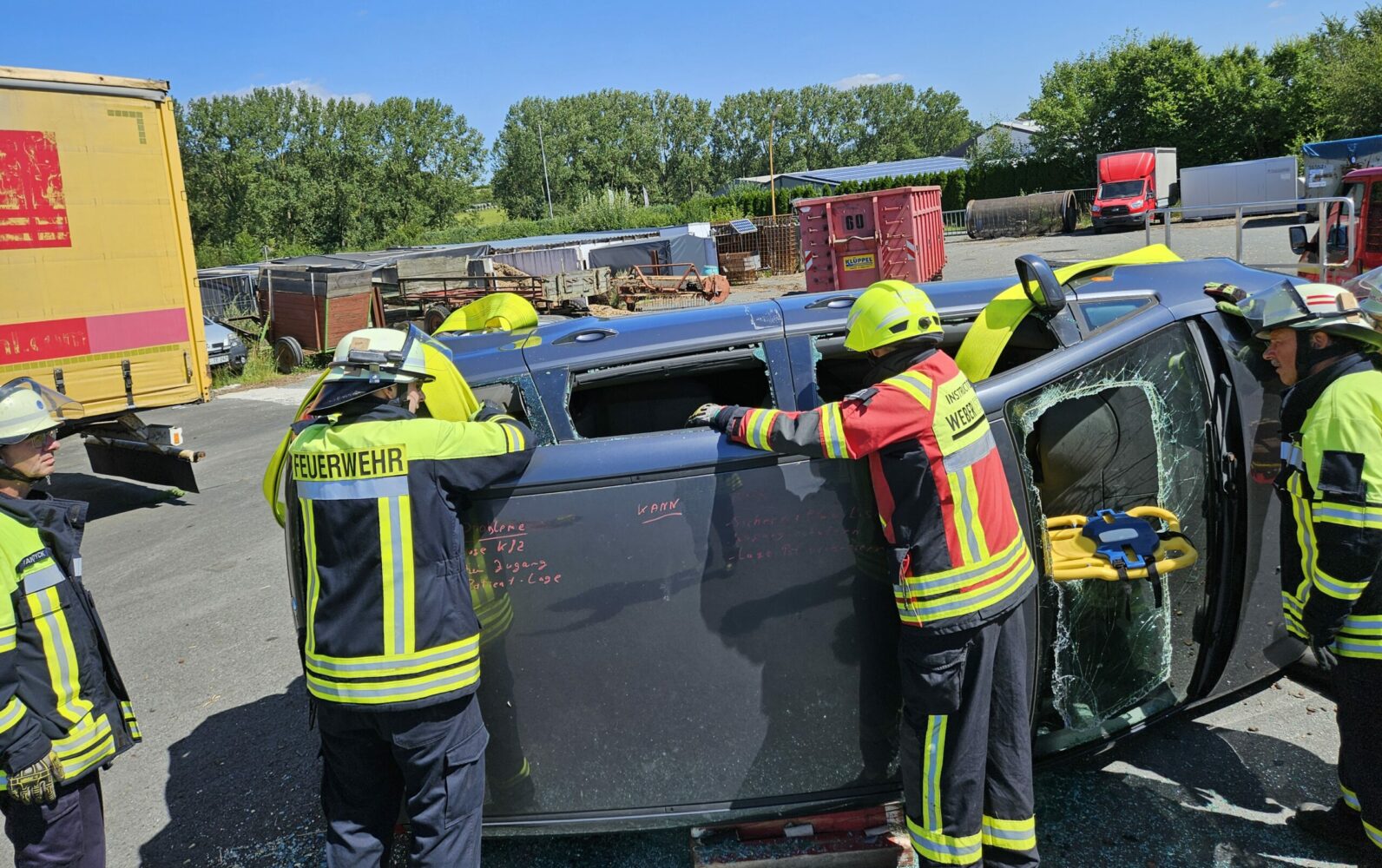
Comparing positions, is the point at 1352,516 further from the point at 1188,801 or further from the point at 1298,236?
the point at 1298,236

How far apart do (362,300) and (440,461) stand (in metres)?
15.7

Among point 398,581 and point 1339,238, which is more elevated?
point 1339,238

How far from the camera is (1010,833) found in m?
2.51

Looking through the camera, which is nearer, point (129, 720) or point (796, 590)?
point (796, 590)

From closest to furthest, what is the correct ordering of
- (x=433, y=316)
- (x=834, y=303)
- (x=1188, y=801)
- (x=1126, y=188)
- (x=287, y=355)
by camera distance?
(x=1188, y=801), (x=834, y=303), (x=287, y=355), (x=433, y=316), (x=1126, y=188)

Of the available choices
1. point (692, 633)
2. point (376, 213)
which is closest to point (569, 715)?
point (692, 633)

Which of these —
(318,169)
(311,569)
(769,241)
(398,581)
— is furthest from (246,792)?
(318,169)

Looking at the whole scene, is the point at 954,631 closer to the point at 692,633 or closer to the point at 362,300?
the point at 692,633

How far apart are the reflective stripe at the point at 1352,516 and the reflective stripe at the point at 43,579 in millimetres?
3398

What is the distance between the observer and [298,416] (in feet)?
8.64

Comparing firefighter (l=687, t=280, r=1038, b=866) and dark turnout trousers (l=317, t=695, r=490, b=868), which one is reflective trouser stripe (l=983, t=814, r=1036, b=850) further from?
dark turnout trousers (l=317, t=695, r=490, b=868)

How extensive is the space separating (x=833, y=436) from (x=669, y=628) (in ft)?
2.08

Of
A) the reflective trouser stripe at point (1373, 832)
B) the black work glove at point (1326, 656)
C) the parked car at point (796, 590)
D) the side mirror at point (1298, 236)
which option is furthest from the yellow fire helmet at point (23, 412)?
the side mirror at point (1298, 236)

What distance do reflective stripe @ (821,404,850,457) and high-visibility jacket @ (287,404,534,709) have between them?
2.47ft
